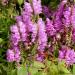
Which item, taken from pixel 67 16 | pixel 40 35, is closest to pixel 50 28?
pixel 67 16

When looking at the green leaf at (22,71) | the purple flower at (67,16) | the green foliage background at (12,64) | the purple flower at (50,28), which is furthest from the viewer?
the purple flower at (50,28)

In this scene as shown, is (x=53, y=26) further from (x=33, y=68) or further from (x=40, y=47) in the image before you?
(x=33, y=68)

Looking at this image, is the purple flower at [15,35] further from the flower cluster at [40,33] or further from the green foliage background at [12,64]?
the green foliage background at [12,64]

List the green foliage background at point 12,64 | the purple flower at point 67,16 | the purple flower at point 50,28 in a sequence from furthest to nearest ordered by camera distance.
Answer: the purple flower at point 50,28, the purple flower at point 67,16, the green foliage background at point 12,64

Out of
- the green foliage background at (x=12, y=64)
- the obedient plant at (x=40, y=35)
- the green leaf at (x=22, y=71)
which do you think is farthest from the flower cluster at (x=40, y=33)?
the green leaf at (x=22, y=71)

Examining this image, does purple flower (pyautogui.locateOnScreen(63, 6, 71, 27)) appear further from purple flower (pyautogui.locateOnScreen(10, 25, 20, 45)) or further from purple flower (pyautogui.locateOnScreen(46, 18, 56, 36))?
purple flower (pyautogui.locateOnScreen(10, 25, 20, 45))

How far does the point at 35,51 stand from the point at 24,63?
132mm

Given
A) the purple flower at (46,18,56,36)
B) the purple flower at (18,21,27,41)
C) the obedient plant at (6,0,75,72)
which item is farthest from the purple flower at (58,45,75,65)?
the purple flower at (18,21,27,41)

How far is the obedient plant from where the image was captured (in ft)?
8.09

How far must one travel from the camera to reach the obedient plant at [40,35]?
246 cm

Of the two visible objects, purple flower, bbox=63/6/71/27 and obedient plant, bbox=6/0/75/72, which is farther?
purple flower, bbox=63/6/71/27

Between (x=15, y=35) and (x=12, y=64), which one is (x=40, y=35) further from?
(x=12, y=64)

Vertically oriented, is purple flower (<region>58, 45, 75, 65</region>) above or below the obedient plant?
below

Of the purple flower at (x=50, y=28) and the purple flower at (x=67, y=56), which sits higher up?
the purple flower at (x=50, y=28)
